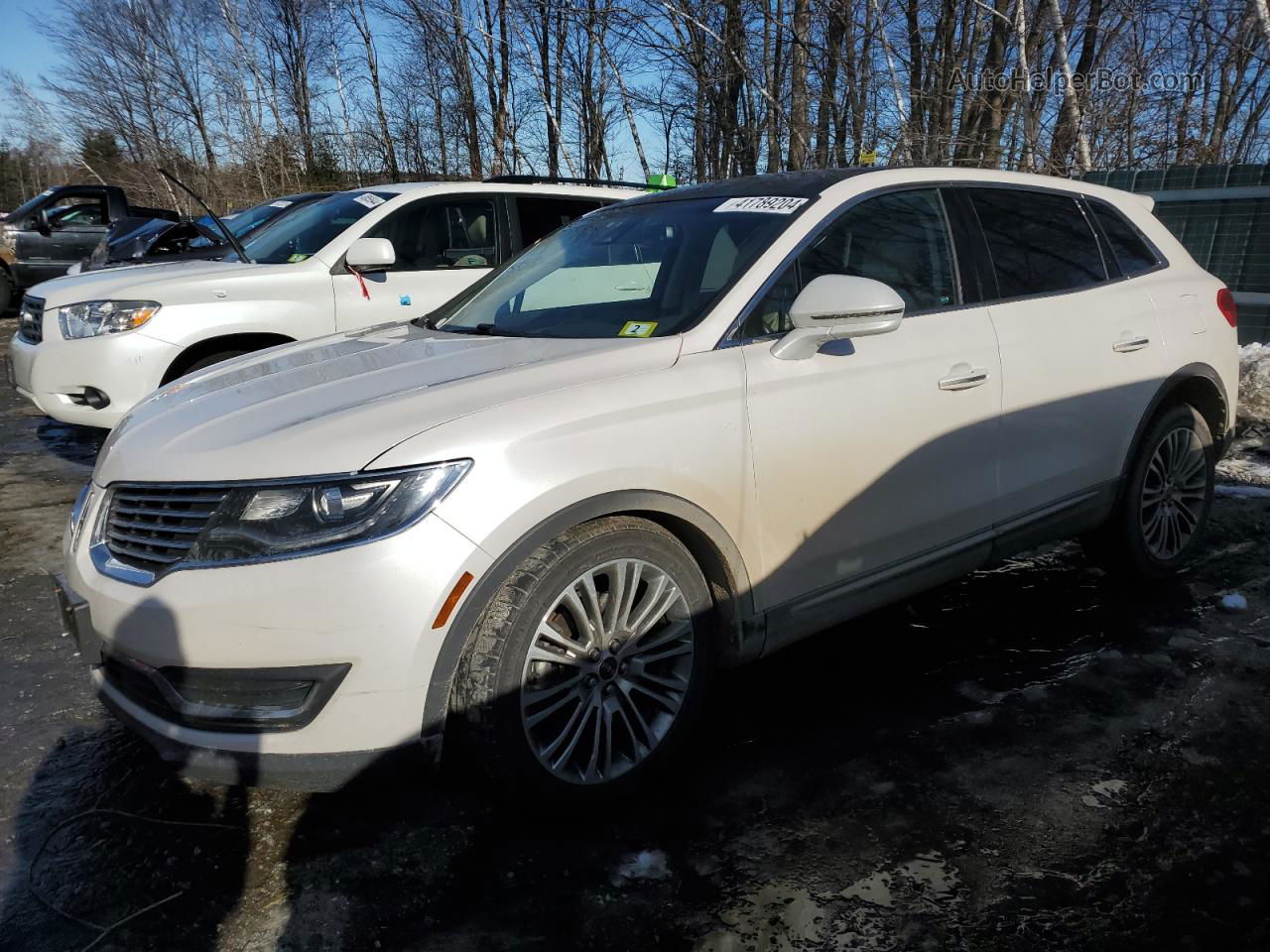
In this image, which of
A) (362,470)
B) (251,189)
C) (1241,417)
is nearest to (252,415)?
(362,470)

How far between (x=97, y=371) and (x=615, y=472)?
14.2 ft

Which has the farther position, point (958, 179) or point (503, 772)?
point (958, 179)

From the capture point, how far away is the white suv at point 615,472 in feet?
7.01

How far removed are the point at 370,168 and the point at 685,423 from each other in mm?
22991

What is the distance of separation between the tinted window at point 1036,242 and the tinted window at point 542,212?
3.75 meters

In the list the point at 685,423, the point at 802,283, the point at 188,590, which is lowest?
the point at 188,590

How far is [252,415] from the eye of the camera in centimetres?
245

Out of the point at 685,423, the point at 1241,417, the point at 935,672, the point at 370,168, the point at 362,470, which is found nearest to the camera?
the point at 362,470

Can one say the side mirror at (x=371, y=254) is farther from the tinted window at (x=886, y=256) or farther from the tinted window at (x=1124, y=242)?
the tinted window at (x=1124, y=242)

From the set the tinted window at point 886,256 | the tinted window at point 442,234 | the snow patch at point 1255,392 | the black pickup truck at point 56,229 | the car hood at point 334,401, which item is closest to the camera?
the car hood at point 334,401

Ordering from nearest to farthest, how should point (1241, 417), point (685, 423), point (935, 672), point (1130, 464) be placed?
1. point (685, 423)
2. point (935, 672)
3. point (1130, 464)
4. point (1241, 417)

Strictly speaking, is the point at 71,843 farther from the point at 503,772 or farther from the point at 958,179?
the point at 958,179

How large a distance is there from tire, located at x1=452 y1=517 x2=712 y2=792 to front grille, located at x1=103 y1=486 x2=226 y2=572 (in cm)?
71

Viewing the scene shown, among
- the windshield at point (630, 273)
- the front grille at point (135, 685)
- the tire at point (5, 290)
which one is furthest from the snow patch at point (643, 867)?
the tire at point (5, 290)
